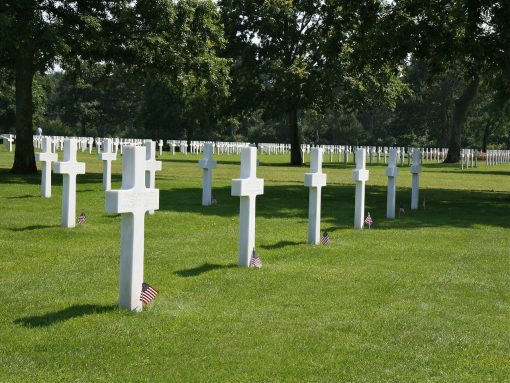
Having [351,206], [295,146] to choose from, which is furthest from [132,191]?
[295,146]

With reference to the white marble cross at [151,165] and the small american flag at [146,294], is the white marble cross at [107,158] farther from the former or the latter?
the small american flag at [146,294]

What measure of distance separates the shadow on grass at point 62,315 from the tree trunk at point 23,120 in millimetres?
17755

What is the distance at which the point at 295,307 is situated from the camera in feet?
21.5

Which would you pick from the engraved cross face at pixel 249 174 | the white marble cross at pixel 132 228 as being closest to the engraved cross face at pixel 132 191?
the white marble cross at pixel 132 228

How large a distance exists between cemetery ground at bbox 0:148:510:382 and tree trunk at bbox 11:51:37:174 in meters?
10.9

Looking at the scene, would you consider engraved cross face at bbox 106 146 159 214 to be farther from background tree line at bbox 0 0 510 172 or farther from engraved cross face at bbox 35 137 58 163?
background tree line at bbox 0 0 510 172

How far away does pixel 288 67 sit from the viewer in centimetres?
3681

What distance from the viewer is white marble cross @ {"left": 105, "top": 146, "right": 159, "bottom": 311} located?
6.12 metres

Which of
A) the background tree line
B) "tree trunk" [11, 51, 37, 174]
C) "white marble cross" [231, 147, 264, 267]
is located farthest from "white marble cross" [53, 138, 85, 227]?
"tree trunk" [11, 51, 37, 174]

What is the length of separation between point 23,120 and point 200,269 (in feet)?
55.1

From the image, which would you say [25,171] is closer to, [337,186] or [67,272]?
[337,186]

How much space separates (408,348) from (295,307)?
138 centimetres

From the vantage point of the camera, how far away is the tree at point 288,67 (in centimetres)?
3628

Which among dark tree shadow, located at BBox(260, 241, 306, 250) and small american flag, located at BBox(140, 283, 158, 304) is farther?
dark tree shadow, located at BBox(260, 241, 306, 250)
